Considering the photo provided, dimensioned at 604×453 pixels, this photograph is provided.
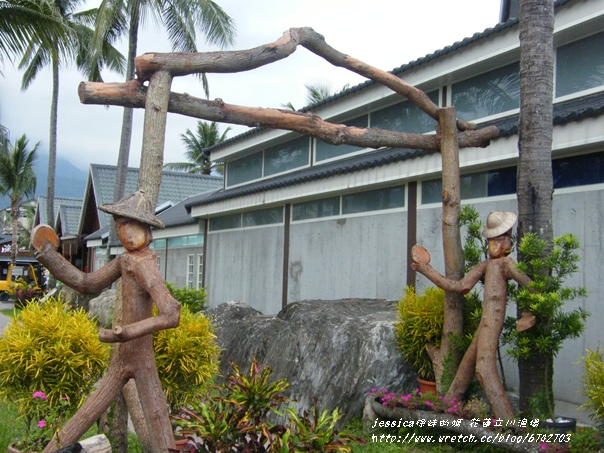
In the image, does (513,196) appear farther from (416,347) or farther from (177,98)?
(177,98)

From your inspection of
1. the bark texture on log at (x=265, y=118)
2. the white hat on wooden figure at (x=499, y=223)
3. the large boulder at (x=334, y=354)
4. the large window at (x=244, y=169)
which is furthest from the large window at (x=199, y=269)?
the white hat on wooden figure at (x=499, y=223)

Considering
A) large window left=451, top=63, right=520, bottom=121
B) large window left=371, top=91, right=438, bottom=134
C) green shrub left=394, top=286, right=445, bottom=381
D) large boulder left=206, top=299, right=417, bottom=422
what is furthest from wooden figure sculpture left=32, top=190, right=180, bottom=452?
large window left=371, top=91, right=438, bottom=134

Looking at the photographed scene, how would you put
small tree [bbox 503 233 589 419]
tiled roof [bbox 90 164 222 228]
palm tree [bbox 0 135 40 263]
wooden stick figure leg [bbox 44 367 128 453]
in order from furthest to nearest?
palm tree [bbox 0 135 40 263] < tiled roof [bbox 90 164 222 228] < small tree [bbox 503 233 589 419] < wooden stick figure leg [bbox 44 367 128 453]

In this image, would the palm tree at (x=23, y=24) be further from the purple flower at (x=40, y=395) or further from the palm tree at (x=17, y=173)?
the palm tree at (x=17, y=173)

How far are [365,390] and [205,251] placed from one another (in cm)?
1074

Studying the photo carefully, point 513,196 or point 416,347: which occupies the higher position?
point 513,196

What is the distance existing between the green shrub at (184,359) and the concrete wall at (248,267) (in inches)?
272

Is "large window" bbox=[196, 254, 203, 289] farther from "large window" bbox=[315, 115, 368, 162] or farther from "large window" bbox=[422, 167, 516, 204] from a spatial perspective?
"large window" bbox=[422, 167, 516, 204]

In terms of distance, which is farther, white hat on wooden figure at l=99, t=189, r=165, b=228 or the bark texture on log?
the bark texture on log

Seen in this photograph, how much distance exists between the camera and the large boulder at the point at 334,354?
22.2 ft

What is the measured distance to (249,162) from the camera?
16828 mm

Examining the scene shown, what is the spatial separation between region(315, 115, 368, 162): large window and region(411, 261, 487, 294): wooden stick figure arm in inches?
254

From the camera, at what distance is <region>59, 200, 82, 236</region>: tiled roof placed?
33938mm

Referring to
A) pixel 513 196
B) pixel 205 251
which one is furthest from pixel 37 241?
pixel 205 251
